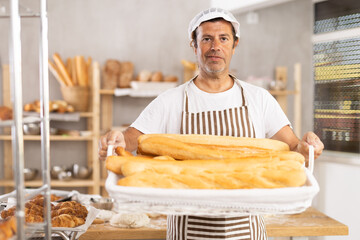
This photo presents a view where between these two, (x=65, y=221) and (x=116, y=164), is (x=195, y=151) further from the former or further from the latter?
(x=65, y=221)

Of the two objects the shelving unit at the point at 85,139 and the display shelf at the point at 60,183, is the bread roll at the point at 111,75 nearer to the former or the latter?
the shelving unit at the point at 85,139

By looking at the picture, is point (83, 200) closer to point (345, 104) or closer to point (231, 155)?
point (231, 155)

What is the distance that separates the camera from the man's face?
5.11ft

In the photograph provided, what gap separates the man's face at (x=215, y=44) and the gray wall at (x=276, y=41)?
299 cm

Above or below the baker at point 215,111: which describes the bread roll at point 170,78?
above

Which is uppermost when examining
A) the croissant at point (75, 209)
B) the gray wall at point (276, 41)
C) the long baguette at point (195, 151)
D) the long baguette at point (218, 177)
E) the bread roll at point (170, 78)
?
the gray wall at point (276, 41)

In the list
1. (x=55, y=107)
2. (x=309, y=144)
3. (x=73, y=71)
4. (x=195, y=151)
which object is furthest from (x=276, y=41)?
(x=195, y=151)

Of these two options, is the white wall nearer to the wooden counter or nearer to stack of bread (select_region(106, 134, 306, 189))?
the wooden counter

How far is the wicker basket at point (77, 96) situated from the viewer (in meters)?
3.94

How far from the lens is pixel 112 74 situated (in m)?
4.12

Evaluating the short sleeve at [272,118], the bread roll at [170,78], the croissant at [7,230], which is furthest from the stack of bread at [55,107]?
the croissant at [7,230]

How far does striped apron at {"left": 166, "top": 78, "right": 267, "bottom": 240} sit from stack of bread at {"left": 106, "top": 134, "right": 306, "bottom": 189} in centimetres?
46

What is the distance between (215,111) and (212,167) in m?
0.66

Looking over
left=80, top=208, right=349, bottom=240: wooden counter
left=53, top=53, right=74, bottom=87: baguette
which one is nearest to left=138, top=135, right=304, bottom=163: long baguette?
left=80, top=208, right=349, bottom=240: wooden counter
